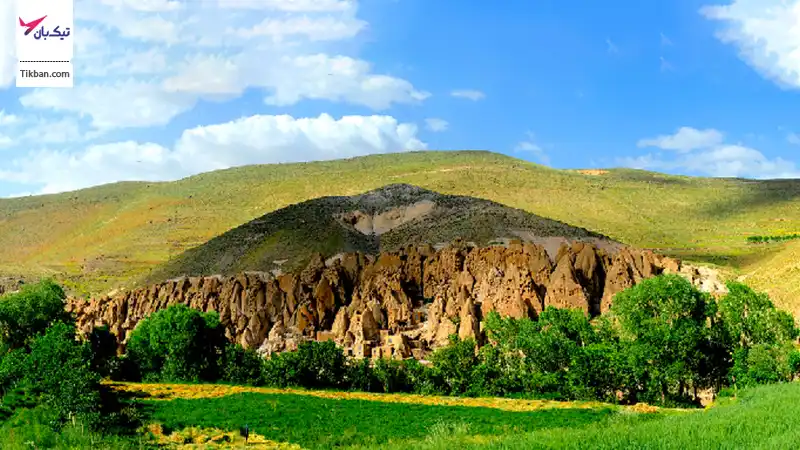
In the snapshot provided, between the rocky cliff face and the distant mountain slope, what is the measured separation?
Answer: 11.1 meters

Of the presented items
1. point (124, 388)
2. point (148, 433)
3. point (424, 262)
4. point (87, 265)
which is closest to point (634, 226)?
point (424, 262)

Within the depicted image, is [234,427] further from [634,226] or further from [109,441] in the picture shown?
[634,226]

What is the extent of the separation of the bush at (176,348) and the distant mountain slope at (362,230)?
40.5 meters

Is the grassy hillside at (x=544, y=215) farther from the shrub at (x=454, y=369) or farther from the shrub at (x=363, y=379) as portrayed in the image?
the shrub at (x=363, y=379)

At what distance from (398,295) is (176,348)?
28593 millimetres

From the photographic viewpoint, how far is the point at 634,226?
165 metres

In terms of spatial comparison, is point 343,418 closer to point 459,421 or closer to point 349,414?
point 349,414

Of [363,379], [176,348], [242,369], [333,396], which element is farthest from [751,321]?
[176,348]

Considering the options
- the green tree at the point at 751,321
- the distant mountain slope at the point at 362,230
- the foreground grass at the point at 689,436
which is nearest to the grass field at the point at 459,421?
the foreground grass at the point at 689,436

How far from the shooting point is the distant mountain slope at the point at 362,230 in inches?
4291

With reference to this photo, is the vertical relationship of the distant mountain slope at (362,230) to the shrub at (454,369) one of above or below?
above

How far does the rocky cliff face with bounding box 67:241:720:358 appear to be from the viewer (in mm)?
76438

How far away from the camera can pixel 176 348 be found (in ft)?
208

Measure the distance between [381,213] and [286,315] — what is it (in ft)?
156
